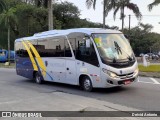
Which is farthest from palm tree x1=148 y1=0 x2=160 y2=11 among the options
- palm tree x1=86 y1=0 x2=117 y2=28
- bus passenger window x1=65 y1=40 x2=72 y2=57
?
bus passenger window x1=65 y1=40 x2=72 y2=57

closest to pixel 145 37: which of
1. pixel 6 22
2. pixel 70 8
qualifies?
pixel 70 8

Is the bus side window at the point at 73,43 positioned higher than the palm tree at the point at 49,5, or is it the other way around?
the palm tree at the point at 49,5

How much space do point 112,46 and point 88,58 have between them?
1134 mm

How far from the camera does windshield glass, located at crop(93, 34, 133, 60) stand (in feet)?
40.1

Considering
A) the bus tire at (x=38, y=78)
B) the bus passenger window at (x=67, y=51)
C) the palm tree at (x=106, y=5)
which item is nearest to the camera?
the bus passenger window at (x=67, y=51)

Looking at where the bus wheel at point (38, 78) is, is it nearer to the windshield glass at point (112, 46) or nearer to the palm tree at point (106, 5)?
→ the windshield glass at point (112, 46)

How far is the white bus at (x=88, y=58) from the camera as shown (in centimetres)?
1206

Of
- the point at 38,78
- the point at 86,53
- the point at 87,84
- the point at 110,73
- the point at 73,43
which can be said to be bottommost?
the point at 38,78

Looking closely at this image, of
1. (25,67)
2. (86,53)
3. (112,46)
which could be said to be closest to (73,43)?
(86,53)

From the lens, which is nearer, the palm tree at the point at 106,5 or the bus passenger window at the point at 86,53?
the bus passenger window at the point at 86,53

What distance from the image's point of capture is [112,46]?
1250cm

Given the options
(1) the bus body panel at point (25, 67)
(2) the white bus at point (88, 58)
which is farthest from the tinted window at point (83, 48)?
(1) the bus body panel at point (25, 67)

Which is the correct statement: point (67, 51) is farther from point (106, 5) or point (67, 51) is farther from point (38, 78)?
point (106, 5)

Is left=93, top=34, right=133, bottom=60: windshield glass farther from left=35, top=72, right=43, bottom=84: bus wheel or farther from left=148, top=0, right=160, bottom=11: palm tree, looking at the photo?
left=148, top=0, right=160, bottom=11: palm tree
